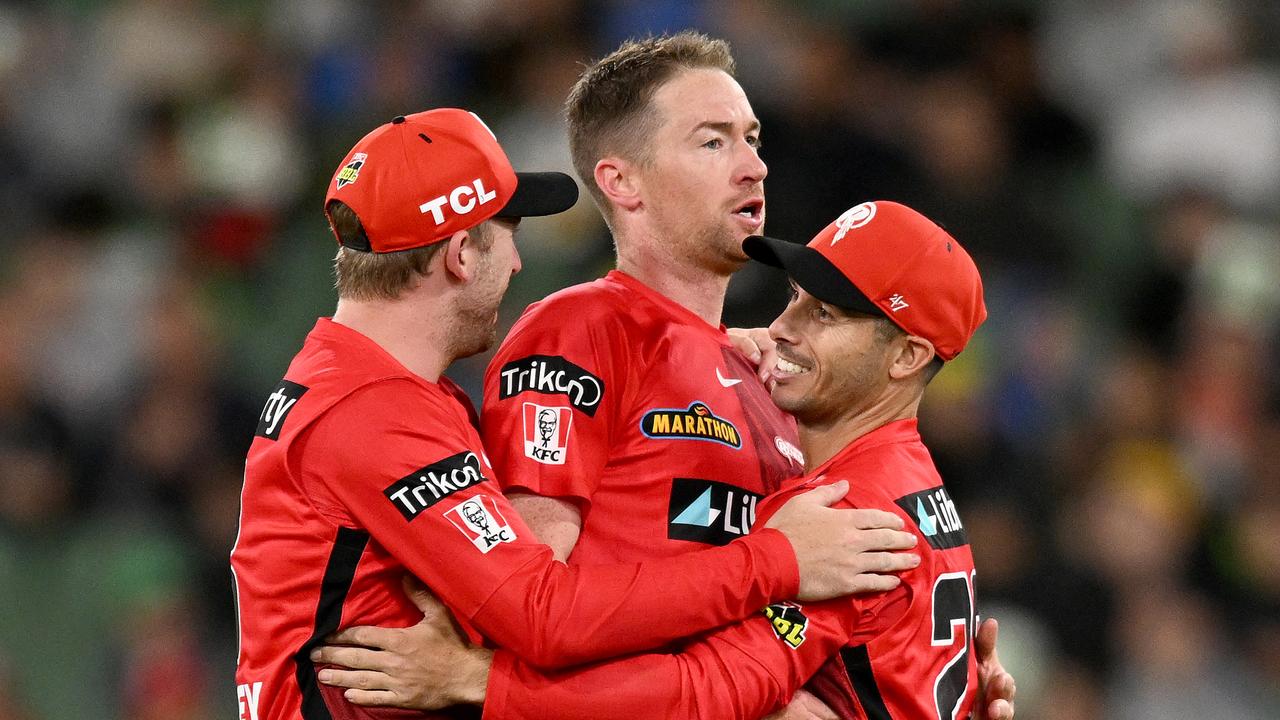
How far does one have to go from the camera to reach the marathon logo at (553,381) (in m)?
4.35

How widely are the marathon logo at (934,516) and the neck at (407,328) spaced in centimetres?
116

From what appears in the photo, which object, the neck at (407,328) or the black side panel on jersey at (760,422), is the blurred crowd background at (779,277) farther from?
the neck at (407,328)

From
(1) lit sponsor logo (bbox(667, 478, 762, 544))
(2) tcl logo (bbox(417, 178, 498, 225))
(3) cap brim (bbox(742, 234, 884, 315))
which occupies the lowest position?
(1) lit sponsor logo (bbox(667, 478, 762, 544))

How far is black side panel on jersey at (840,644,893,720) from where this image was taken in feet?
13.6

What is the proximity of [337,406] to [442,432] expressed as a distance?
0.25 meters

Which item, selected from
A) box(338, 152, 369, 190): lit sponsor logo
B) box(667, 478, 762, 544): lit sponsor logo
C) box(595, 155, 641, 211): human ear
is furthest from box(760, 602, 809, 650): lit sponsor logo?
box(338, 152, 369, 190): lit sponsor logo

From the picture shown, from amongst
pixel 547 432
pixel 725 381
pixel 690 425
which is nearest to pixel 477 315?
pixel 547 432

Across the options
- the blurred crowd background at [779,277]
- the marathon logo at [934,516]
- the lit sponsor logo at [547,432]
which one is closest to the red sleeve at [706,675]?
the marathon logo at [934,516]

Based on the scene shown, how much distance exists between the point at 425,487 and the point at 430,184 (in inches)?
30.4

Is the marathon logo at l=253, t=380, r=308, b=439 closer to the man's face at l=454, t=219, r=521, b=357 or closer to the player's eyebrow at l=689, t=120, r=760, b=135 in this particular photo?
the man's face at l=454, t=219, r=521, b=357

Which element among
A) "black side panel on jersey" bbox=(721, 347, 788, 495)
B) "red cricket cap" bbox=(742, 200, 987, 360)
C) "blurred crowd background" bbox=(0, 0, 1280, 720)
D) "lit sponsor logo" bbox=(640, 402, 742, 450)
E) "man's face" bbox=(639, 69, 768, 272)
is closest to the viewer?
"red cricket cap" bbox=(742, 200, 987, 360)

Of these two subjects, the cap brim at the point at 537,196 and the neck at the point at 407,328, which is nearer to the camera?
the neck at the point at 407,328

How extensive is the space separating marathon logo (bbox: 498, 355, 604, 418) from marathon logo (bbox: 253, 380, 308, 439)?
524mm

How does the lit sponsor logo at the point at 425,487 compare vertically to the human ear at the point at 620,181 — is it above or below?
below
